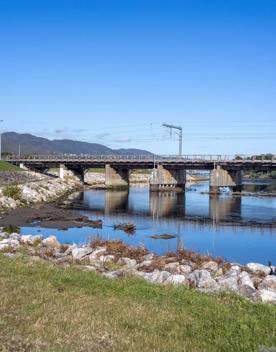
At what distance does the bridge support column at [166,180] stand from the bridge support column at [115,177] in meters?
10.3

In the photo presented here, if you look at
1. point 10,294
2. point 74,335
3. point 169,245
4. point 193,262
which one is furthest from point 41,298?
point 169,245

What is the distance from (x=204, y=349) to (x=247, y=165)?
277ft

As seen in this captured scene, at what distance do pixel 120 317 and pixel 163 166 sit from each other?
8834 cm

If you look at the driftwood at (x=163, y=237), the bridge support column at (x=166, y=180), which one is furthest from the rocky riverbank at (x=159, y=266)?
the bridge support column at (x=166, y=180)

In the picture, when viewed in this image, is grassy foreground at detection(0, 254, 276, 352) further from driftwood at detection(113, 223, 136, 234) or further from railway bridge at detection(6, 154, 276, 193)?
railway bridge at detection(6, 154, 276, 193)

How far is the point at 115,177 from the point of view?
106 meters

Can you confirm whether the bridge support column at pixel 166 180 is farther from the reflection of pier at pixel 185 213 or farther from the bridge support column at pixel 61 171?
the reflection of pier at pixel 185 213

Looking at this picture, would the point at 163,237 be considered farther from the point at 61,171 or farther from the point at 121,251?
the point at 61,171

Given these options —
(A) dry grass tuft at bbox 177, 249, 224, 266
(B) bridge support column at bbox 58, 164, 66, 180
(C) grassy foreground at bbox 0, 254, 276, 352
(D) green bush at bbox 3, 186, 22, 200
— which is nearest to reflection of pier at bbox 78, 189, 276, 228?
(D) green bush at bbox 3, 186, 22, 200

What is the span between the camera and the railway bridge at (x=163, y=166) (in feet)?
298

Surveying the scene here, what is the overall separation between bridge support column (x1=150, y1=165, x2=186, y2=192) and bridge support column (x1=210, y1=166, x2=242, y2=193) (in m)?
9.43

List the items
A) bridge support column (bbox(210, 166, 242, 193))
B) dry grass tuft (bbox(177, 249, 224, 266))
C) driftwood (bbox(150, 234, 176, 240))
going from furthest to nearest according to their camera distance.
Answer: bridge support column (bbox(210, 166, 242, 193)) → driftwood (bbox(150, 234, 176, 240)) → dry grass tuft (bbox(177, 249, 224, 266))

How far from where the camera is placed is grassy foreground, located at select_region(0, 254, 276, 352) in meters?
8.01

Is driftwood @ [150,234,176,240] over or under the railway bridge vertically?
under
